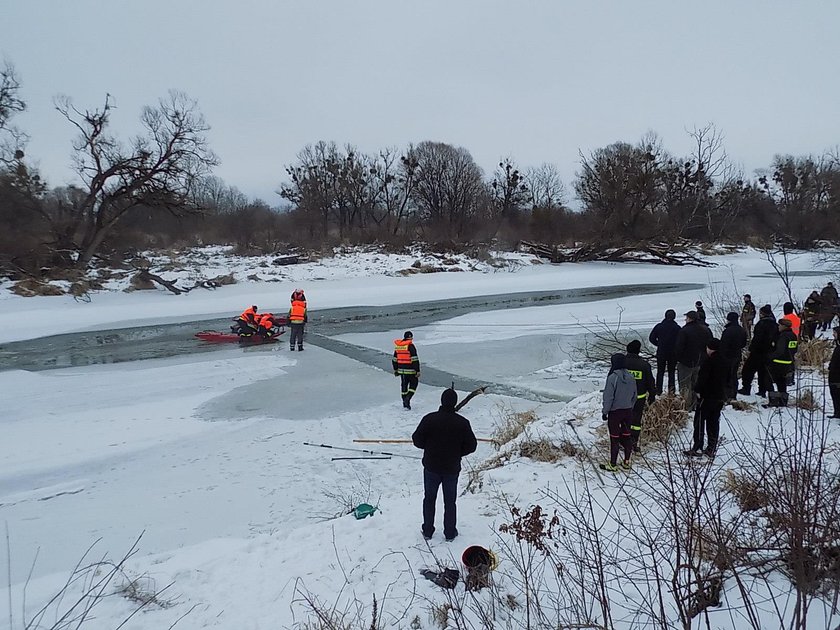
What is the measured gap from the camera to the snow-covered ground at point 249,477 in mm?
4418

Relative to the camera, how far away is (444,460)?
4.87 metres

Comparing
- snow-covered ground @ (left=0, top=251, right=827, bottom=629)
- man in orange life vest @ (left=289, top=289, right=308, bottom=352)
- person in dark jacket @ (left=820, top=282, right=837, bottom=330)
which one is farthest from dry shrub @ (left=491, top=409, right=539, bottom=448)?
person in dark jacket @ (left=820, top=282, right=837, bottom=330)

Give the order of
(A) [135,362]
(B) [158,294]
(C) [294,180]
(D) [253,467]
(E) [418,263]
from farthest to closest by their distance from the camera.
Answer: (C) [294,180] < (E) [418,263] < (B) [158,294] < (A) [135,362] < (D) [253,467]

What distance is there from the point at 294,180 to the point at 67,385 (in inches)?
1707

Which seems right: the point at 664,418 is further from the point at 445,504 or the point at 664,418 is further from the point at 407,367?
the point at 407,367

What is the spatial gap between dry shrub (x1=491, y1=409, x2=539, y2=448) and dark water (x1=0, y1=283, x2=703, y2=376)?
9.29 feet

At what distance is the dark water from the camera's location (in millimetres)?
14815

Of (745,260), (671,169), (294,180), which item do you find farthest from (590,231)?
(294,180)

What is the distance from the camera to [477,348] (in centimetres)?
1533

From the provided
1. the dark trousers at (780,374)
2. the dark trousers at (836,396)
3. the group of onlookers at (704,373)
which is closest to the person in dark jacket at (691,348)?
the group of onlookers at (704,373)

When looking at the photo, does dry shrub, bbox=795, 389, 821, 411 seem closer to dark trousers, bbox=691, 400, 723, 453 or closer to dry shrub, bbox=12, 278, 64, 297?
dark trousers, bbox=691, 400, 723, 453

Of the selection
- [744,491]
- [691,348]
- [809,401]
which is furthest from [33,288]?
[809,401]

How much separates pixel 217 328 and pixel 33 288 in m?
11.5

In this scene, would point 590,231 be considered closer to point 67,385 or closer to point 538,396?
point 538,396
